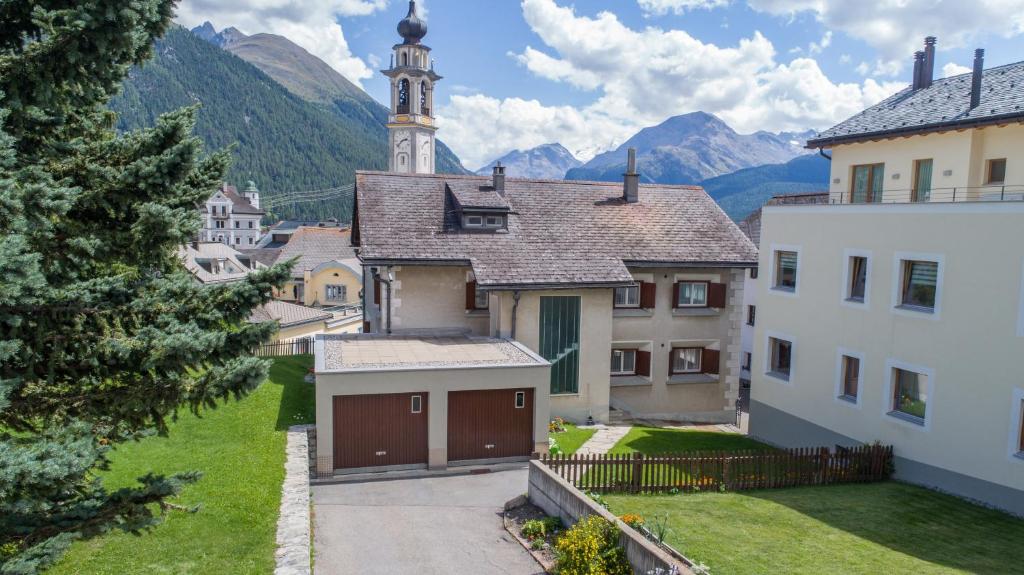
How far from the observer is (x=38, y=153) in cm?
909

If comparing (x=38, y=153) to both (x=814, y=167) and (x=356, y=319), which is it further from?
(x=814, y=167)

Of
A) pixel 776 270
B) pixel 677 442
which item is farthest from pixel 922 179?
pixel 677 442

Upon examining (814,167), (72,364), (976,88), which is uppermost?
(814,167)

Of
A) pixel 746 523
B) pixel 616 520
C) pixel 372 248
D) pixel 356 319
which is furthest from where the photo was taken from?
pixel 356 319

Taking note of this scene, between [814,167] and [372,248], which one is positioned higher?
[814,167]

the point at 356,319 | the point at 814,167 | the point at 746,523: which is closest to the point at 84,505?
the point at 746,523

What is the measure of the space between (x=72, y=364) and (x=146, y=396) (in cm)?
104

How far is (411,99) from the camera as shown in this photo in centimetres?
7412

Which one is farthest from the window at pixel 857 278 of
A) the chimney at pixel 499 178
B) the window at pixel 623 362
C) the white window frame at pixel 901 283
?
the chimney at pixel 499 178

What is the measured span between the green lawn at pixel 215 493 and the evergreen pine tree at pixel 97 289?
8.43 ft

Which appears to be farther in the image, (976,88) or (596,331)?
(596,331)

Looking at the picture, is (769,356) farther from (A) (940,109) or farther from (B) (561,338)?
(A) (940,109)

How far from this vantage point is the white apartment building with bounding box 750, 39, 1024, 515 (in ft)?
51.7

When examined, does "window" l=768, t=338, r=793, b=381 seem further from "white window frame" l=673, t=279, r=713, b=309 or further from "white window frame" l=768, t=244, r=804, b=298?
"white window frame" l=673, t=279, r=713, b=309
